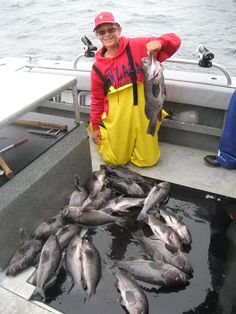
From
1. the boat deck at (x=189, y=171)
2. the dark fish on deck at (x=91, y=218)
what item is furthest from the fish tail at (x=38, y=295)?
the boat deck at (x=189, y=171)

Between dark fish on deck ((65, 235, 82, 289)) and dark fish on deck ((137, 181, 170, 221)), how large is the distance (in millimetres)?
698

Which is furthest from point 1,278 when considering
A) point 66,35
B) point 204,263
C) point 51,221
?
point 66,35

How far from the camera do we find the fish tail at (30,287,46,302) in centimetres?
267

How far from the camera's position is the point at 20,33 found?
15430 mm

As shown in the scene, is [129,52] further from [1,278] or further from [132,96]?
[1,278]

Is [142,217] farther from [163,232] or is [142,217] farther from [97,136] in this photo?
[97,136]

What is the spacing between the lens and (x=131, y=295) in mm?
2590

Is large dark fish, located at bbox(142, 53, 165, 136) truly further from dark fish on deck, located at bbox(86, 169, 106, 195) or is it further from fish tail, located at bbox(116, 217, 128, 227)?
fish tail, located at bbox(116, 217, 128, 227)

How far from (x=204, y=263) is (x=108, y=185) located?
4.68ft

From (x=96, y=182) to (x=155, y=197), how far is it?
697 mm

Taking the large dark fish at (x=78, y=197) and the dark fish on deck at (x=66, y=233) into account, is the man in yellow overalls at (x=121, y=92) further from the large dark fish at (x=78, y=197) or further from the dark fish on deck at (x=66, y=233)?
the dark fish on deck at (x=66, y=233)

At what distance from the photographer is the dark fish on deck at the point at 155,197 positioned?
3.42 metres

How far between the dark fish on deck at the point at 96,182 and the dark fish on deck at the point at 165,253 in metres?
0.80

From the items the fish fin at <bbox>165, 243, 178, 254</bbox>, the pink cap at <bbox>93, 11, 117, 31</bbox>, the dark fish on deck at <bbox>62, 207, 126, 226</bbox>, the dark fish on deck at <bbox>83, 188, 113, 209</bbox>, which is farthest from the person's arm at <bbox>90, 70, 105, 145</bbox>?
the fish fin at <bbox>165, 243, 178, 254</bbox>
